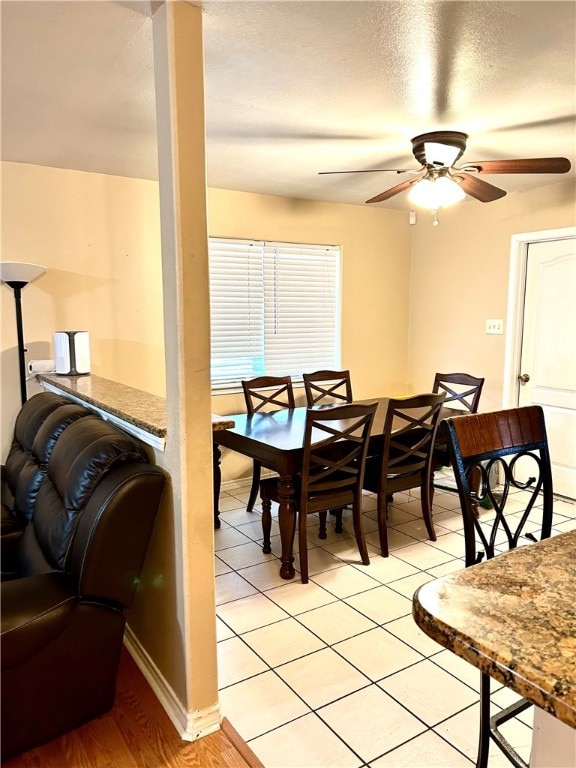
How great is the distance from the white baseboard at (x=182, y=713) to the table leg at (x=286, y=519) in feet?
3.18

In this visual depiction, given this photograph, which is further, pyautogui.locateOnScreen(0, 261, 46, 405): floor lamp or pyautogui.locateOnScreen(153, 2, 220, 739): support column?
pyautogui.locateOnScreen(0, 261, 46, 405): floor lamp

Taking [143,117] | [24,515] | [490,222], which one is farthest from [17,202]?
[490,222]

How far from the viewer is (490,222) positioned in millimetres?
4395

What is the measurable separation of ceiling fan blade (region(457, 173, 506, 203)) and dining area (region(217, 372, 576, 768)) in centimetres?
117

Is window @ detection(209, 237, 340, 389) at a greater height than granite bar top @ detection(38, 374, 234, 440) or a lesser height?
greater

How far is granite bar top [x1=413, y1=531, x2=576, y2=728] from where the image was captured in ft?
2.27

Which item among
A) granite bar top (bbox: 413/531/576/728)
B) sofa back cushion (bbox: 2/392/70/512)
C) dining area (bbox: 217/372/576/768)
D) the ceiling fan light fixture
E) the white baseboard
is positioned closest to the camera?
granite bar top (bbox: 413/531/576/728)

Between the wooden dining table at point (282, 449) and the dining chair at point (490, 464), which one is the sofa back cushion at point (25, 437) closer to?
the wooden dining table at point (282, 449)

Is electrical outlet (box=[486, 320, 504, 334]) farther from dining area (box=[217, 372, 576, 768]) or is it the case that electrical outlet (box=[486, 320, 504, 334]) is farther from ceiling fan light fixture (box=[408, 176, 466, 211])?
ceiling fan light fixture (box=[408, 176, 466, 211])

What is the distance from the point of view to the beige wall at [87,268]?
10.8 ft

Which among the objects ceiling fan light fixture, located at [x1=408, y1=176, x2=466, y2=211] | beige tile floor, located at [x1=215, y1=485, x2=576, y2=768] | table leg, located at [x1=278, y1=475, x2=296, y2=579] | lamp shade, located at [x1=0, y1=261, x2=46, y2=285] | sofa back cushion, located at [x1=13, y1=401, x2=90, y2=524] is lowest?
beige tile floor, located at [x1=215, y1=485, x2=576, y2=768]

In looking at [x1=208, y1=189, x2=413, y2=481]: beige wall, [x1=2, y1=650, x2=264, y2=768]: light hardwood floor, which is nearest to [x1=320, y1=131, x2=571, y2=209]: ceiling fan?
[x1=208, y1=189, x2=413, y2=481]: beige wall

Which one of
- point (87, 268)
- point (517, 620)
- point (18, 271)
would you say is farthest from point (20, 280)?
point (517, 620)

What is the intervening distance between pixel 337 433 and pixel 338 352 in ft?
7.02
